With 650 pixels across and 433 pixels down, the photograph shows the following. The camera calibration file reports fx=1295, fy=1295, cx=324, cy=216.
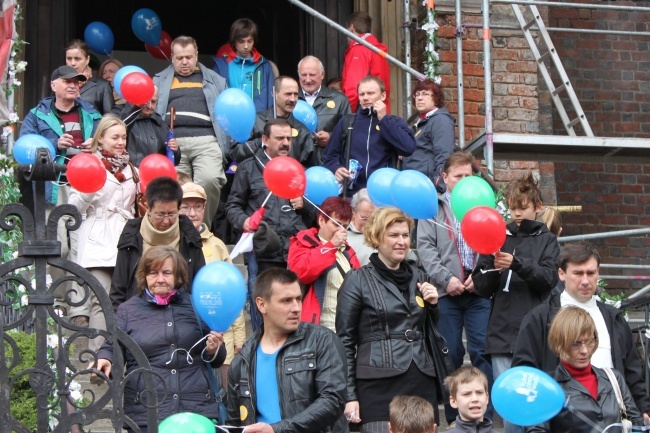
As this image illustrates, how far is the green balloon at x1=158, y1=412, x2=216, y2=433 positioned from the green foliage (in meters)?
1.45

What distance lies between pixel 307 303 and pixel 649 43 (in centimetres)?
749

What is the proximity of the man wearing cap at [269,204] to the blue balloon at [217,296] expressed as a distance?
1650 millimetres

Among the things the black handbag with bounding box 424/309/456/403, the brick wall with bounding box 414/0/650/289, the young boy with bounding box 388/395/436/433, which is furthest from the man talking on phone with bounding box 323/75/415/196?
the brick wall with bounding box 414/0/650/289

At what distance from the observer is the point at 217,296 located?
259 inches

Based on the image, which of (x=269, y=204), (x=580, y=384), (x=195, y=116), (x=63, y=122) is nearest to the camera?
(x=580, y=384)

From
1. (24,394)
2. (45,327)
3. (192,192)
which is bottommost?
(24,394)

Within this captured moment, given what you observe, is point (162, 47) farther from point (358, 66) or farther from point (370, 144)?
point (370, 144)

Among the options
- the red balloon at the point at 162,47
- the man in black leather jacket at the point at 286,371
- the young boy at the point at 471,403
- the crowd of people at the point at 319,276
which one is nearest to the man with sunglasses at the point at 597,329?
the crowd of people at the point at 319,276

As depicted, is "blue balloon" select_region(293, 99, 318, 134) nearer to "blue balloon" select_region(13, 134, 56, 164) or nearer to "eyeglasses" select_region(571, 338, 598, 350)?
"blue balloon" select_region(13, 134, 56, 164)

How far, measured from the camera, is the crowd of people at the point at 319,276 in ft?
20.0

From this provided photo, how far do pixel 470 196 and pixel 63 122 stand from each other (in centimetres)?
320

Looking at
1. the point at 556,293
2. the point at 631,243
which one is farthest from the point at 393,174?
the point at 631,243

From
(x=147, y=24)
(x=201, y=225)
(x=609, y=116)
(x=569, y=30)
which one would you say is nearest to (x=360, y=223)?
(x=201, y=225)

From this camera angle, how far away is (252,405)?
5988 millimetres
